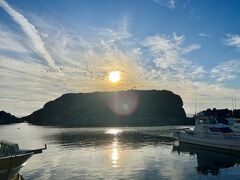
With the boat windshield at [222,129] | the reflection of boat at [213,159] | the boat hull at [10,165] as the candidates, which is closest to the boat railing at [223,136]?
the boat windshield at [222,129]

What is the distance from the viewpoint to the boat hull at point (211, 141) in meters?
58.4

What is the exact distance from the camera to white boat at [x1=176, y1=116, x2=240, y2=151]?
59531 millimetres

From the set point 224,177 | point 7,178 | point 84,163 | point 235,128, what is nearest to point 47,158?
point 84,163

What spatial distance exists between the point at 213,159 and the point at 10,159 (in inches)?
1269

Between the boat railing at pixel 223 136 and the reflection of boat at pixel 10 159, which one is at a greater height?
the boat railing at pixel 223 136

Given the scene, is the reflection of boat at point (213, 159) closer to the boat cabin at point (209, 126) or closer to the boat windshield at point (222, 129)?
the boat cabin at point (209, 126)

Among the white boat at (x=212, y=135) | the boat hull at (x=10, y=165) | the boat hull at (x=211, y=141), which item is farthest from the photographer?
the white boat at (x=212, y=135)

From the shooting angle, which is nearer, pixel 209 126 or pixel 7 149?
pixel 7 149

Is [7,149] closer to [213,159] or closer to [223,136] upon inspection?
[213,159]

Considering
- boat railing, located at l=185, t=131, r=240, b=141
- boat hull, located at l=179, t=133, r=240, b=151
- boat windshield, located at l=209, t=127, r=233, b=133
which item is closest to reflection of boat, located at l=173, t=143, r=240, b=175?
boat hull, located at l=179, t=133, r=240, b=151

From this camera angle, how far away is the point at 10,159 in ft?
101

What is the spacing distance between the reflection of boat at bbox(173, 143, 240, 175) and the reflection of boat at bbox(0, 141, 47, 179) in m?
20.7

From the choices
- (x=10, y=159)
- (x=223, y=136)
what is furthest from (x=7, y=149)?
(x=223, y=136)

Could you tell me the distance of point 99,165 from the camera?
1770 inches
